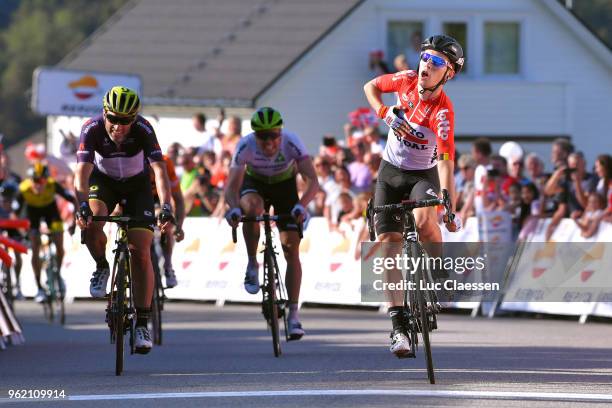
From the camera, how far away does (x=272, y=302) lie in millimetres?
14234

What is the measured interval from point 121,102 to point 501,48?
87.4 feet

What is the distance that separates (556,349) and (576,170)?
18.1 feet

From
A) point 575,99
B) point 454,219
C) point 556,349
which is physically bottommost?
point 556,349

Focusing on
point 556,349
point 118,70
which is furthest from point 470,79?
point 556,349

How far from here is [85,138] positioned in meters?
12.8

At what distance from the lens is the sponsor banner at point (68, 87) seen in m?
31.6

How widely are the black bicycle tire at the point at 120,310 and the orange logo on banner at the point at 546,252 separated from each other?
8100 millimetres

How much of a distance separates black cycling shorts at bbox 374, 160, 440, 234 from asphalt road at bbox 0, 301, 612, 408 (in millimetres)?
1115

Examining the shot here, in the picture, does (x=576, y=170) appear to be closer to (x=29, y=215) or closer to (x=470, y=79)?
(x=29, y=215)

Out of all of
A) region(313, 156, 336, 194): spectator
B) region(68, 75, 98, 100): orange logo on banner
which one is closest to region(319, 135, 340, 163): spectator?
region(313, 156, 336, 194): spectator

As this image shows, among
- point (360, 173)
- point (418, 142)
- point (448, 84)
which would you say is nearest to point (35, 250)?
point (360, 173)

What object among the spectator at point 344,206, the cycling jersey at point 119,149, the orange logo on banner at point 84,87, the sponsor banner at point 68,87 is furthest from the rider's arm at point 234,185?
the orange logo on banner at point 84,87

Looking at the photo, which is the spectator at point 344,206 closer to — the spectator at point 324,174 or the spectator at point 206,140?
the spectator at point 324,174

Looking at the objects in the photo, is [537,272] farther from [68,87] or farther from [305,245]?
[68,87]
